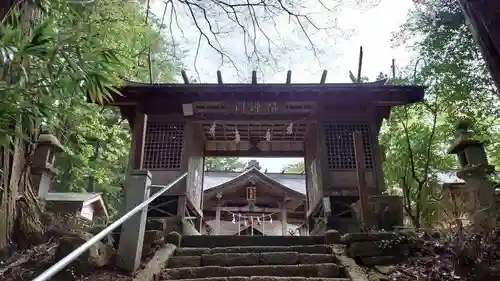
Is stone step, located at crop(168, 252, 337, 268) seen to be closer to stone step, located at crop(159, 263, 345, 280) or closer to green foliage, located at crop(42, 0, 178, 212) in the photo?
stone step, located at crop(159, 263, 345, 280)

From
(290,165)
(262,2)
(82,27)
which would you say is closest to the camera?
(82,27)

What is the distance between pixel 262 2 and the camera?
542 centimetres

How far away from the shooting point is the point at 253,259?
4.38m

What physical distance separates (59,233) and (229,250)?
199cm

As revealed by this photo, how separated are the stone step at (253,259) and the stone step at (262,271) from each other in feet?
0.76

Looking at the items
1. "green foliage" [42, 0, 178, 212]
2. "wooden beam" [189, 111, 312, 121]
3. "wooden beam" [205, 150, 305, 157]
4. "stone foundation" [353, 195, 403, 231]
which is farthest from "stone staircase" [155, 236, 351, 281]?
"wooden beam" [205, 150, 305, 157]

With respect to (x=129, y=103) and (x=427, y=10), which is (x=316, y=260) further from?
(x=427, y=10)

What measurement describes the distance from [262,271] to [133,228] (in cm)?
147

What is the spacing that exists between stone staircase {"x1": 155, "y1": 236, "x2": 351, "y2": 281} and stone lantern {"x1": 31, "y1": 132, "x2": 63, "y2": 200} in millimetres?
1899

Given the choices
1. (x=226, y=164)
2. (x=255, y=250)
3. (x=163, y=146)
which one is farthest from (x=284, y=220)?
(x=226, y=164)

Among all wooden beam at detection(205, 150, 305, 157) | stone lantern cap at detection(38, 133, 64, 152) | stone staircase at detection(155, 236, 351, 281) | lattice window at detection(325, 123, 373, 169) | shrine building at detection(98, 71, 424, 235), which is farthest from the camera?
wooden beam at detection(205, 150, 305, 157)

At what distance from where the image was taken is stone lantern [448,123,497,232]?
169 inches

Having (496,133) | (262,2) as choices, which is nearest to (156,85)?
(262,2)

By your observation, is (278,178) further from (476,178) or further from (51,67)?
(51,67)
